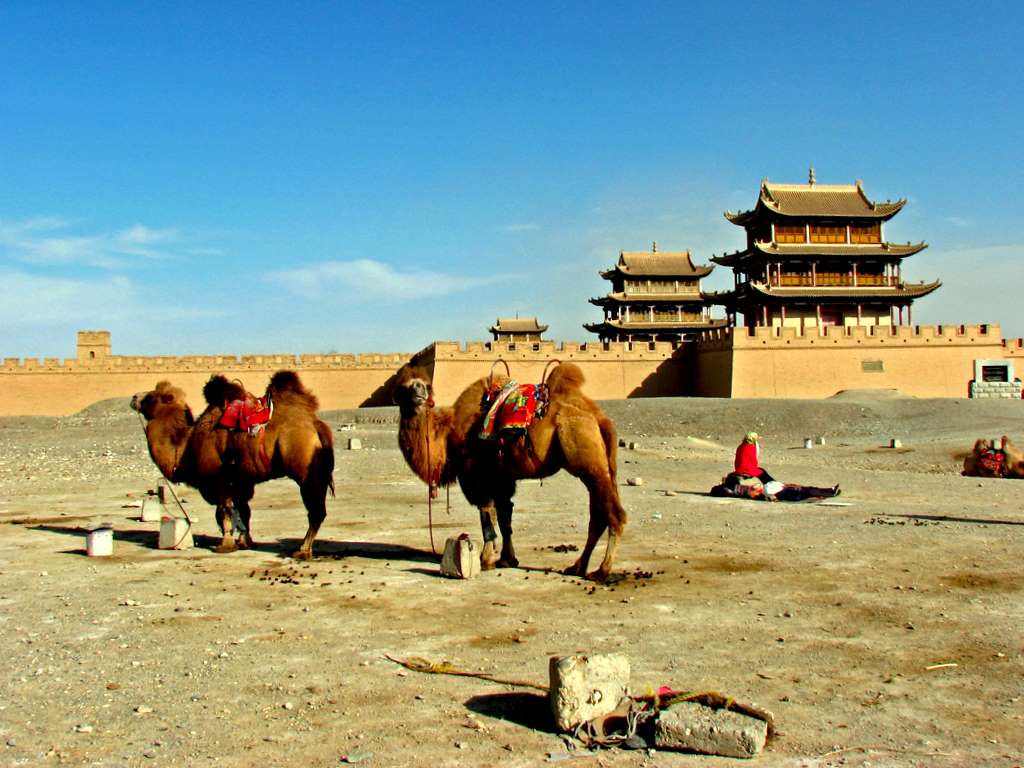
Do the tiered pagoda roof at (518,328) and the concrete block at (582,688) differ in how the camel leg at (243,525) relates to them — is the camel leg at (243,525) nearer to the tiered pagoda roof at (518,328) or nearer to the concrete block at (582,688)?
the concrete block at (582,688)

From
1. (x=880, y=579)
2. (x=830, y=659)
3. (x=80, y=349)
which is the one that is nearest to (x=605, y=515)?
(x=880, y=579)

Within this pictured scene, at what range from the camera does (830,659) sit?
199 inches

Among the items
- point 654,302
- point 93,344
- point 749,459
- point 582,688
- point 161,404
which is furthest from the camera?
point 654,302

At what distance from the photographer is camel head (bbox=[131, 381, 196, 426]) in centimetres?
948

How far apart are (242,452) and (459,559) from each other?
2.69 m

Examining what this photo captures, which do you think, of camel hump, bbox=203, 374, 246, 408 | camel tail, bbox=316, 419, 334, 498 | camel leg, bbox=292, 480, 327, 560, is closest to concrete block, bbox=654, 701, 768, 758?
camel leg, bbox=292, 480, 327, 560

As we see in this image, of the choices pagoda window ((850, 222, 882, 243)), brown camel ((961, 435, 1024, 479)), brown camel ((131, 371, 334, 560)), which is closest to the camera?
brown camel ((131, 371, 334, 560))

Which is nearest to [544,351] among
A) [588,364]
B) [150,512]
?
[588,364]

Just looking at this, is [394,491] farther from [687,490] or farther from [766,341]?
[766,341]

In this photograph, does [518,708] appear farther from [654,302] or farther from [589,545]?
[654,302]

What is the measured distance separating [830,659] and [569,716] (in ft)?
5.83

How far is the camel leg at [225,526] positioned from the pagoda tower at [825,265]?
38049 millimetres

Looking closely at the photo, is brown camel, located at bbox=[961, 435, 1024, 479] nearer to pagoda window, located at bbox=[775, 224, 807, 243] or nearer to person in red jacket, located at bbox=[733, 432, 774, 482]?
person in red jacket, located at bbox=[733, 432, 774, 482]

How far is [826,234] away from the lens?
149 ft
